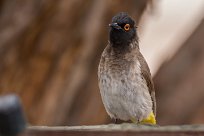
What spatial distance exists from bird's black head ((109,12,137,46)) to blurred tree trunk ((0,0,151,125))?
1.72 metres

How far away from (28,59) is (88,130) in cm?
459

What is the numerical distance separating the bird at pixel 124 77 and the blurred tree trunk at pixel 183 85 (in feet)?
8.22

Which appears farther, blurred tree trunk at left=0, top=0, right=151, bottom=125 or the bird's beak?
blurred tree trunk at left=0, top=0, right=151, bottom=125

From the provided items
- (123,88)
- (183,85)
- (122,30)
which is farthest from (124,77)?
(183,85)

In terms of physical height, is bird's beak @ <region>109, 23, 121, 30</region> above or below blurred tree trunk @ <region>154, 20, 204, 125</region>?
above

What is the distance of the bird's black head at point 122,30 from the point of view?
4086mm

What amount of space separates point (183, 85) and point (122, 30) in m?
2.84

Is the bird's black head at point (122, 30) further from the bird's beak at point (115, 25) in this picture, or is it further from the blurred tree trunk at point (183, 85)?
the blurred tree trunk at point (183, 85)

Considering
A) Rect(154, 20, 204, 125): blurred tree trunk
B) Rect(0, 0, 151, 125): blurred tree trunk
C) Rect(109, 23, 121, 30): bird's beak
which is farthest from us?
Rect(154, 20, 204, 125): blurred tree trunk

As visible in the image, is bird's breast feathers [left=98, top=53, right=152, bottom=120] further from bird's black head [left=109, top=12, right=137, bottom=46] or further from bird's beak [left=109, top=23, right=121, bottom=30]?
bird's beak [left=109, top=23, right=121, bottom=30]

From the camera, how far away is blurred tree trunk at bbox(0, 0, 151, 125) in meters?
5.83

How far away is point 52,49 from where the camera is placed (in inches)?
242

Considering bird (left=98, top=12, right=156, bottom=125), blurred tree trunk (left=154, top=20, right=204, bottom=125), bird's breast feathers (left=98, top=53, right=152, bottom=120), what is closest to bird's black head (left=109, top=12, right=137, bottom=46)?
A: bird (left=98, top=12, right=156, bottom=125)

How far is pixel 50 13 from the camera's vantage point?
6086 mm
